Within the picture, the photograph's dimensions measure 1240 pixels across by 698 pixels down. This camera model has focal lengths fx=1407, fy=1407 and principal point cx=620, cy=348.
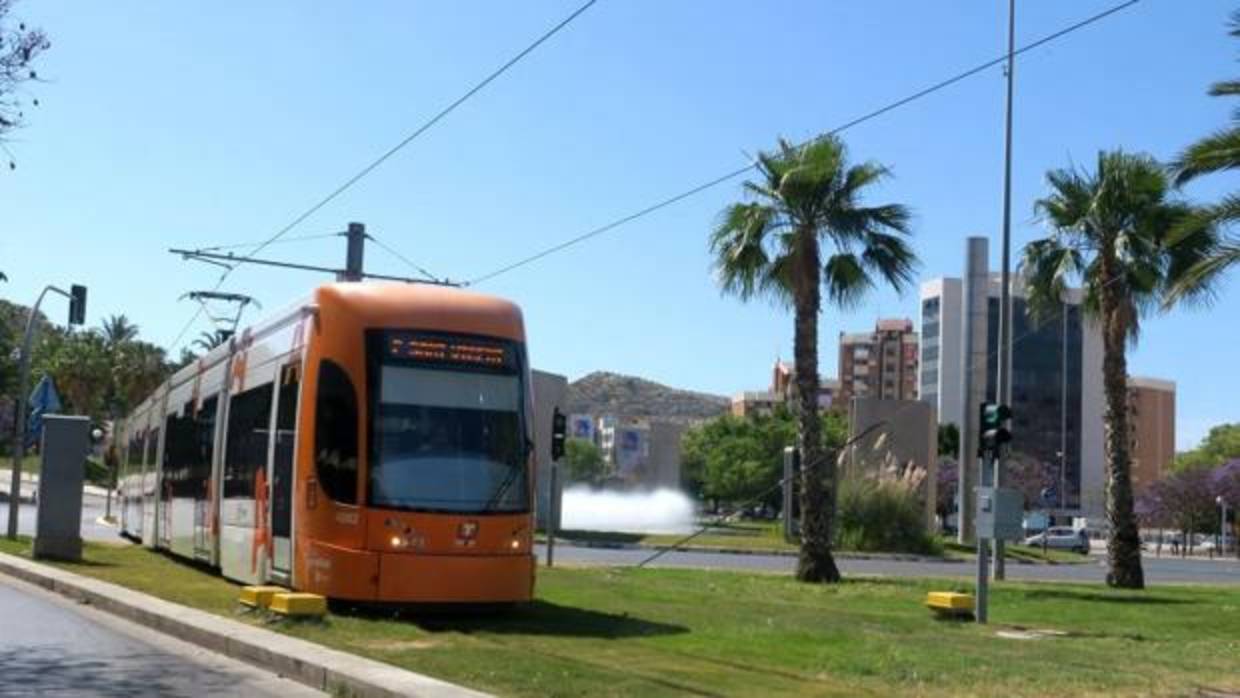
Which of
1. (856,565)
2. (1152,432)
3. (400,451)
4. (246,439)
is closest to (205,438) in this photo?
(246,439)

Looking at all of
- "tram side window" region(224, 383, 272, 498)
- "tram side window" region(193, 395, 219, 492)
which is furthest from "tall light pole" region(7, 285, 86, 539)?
"tram side window" region(224, 383, 272, 498)

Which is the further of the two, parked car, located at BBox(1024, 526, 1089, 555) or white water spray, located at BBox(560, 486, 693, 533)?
white water spray, located at BBox(560, 486, 693, 533)

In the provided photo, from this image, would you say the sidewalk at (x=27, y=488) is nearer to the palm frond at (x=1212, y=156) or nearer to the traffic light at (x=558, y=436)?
the traffic light at (x=558, y=436)

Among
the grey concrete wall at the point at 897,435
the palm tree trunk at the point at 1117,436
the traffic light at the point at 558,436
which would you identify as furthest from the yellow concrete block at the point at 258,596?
the grey concrete wall at the point at 897,435

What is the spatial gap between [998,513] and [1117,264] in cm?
1047

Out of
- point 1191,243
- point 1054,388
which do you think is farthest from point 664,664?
point 1054,388

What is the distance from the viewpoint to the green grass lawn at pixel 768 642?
38.2 ft

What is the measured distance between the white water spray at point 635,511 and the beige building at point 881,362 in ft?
318

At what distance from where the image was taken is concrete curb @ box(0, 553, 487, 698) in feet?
34.5

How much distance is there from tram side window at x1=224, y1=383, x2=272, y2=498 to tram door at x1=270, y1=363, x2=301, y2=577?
26.1 inches

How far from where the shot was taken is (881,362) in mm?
180375

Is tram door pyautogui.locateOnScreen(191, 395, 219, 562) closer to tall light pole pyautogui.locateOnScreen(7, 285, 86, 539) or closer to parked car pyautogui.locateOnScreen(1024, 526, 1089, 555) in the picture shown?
tall light pole pyautogui.locateOnScreen(7, 285, 86, 539)

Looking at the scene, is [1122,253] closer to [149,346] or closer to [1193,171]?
[1193,171]

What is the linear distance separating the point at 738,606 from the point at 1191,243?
12.1 meters
